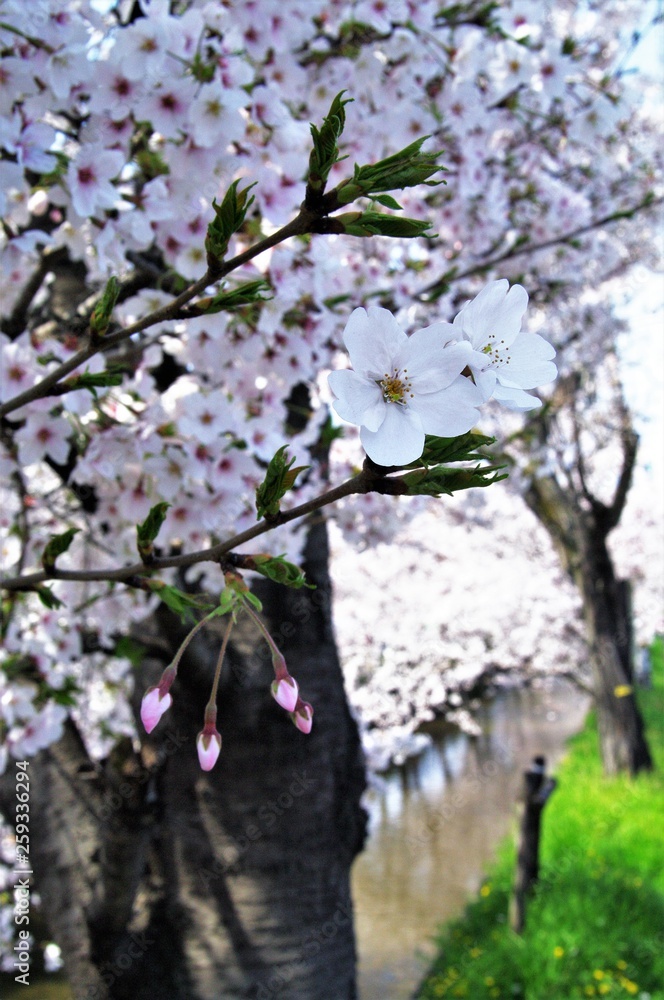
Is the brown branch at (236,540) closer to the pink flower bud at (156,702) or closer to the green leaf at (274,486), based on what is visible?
the green leaf at (274,486)

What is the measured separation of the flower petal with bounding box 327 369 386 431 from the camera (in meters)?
0.62

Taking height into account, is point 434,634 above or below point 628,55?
below

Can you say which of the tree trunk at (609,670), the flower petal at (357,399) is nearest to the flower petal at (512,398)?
the flower petal at (357,399)

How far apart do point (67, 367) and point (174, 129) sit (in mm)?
979

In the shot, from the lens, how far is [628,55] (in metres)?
3.68

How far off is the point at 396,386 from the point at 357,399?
4cm

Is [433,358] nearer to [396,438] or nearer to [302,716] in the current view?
[396,438]

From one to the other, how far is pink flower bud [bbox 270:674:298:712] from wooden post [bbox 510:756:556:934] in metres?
5.17

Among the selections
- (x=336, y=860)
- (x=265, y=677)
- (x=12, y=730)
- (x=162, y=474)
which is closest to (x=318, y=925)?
(x=336, y=860)

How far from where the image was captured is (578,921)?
5051 mm

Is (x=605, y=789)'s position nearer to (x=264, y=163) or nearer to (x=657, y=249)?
(x=657, y=249)

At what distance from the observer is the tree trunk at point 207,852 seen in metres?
2.31

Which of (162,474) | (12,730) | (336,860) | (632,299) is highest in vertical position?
(632,299)

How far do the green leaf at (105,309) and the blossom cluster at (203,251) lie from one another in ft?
0.47
